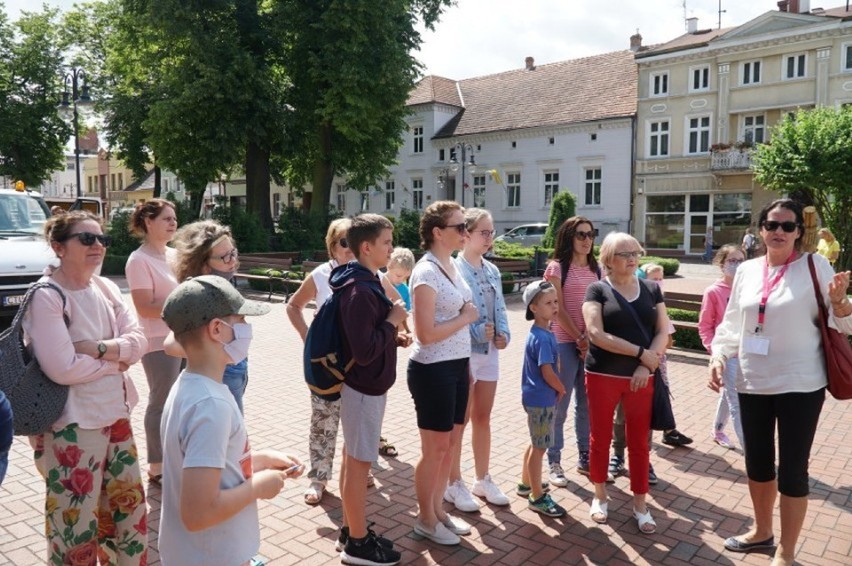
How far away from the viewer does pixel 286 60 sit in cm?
2544

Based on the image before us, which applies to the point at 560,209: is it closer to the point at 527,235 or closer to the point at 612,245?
the point at 527,235

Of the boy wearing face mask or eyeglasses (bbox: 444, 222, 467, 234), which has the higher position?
eyeglasses (bbox: 444, 222, 467, 234)

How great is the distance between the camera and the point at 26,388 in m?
2.76

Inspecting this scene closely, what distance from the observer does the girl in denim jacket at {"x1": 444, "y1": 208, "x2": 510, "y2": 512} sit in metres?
4.36

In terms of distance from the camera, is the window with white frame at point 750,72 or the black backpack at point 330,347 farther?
the window with white frame at point 750,72

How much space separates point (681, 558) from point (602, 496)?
644mm

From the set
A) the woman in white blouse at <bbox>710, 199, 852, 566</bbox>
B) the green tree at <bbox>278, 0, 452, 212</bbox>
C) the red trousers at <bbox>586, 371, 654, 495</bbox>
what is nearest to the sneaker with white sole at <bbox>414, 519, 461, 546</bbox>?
the red trousers at <bbox>586, 371, 654, 495</bbox>

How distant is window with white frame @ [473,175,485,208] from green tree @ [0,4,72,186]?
24130 millimetres

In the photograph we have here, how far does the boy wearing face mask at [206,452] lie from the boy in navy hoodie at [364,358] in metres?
1.09

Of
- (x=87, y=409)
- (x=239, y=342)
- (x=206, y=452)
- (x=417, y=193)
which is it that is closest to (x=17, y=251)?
(x=239, y=342)

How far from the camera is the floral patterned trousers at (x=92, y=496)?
2900mm

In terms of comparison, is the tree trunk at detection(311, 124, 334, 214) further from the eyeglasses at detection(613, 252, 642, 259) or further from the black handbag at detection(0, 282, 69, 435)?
the black handbag at detection(0, 282, 69, 435)

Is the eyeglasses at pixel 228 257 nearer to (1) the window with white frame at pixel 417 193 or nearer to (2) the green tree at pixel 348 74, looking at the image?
(2) the green tree at pixel 348 74

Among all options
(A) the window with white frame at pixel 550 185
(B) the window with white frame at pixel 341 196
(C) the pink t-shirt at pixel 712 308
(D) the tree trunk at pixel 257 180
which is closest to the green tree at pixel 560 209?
(A) the window with white frame at pixel 550 185
